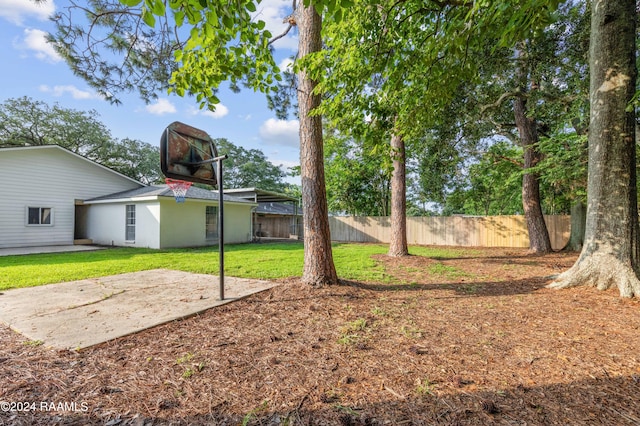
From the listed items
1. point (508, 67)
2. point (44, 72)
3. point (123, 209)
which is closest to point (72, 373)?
point (44, 72)

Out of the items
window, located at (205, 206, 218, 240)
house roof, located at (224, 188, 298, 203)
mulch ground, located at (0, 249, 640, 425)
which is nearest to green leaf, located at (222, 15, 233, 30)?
mulch ground, located at (0, 249, 640, 425)

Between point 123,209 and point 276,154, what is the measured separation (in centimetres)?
2307

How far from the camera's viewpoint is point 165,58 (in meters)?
5.29

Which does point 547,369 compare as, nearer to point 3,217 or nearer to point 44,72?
point 44,72

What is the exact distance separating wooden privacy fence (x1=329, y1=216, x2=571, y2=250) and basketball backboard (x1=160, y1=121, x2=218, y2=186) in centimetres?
1256

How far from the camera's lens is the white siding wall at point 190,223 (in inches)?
437

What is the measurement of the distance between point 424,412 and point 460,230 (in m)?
13.6

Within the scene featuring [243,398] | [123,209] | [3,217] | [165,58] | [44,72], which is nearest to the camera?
[243,398]

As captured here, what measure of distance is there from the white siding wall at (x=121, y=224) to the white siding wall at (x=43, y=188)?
949mm

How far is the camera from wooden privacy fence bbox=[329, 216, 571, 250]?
37.6ft

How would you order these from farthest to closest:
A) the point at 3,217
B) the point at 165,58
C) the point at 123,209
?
the point at 123,209 < the point at 3,217 < the point at 165,58

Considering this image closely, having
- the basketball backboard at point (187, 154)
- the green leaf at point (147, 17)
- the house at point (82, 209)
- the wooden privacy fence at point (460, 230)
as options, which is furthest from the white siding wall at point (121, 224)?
the green leaf at point (147, 17)

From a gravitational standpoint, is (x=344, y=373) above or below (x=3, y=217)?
below

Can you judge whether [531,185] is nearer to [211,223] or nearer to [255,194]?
[255,194]
